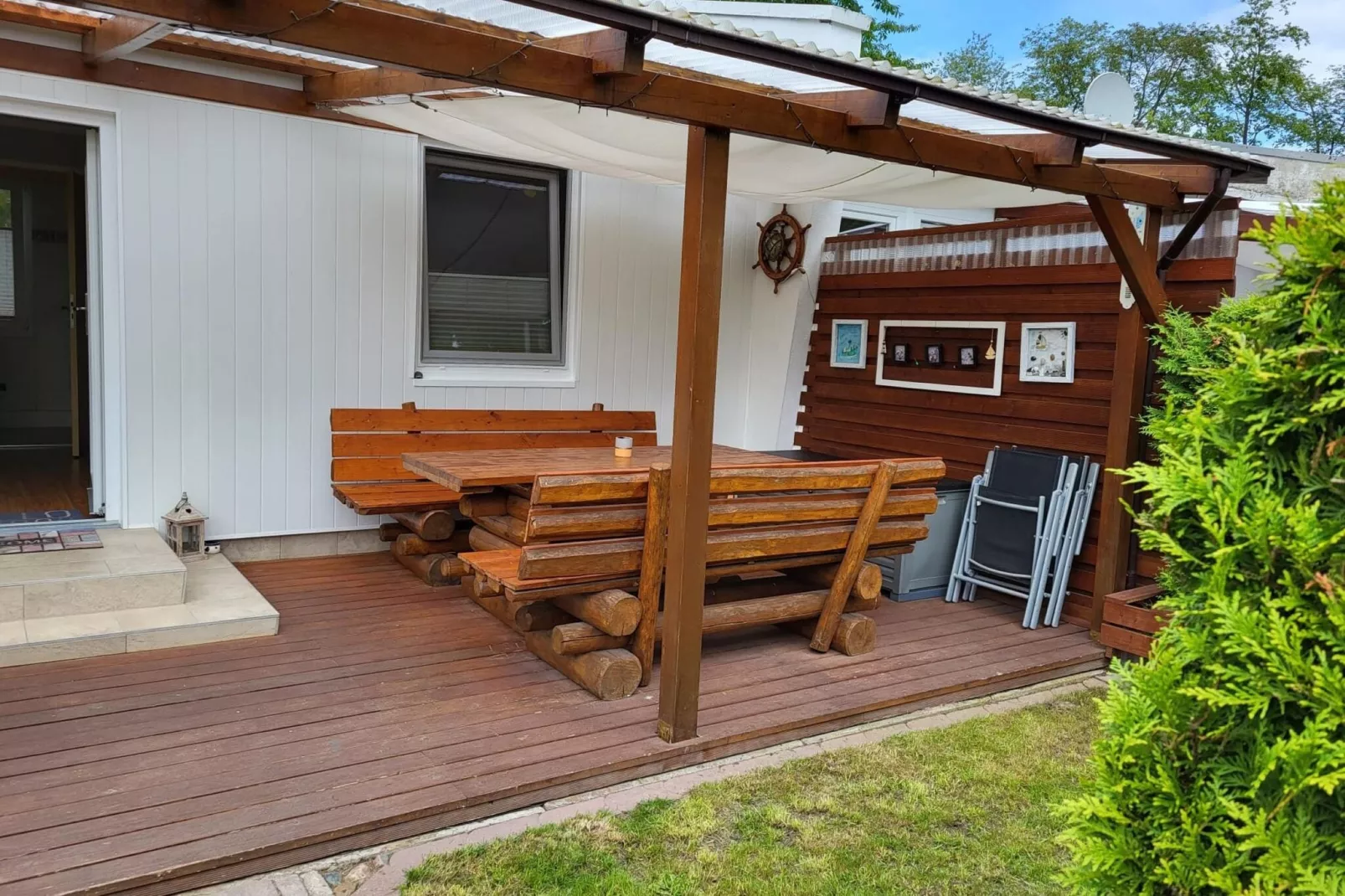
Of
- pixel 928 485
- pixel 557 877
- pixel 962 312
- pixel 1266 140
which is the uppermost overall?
pixel 1266 140

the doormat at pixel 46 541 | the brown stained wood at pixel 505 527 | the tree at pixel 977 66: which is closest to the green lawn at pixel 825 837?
the brown stained wood at pixel 505 527

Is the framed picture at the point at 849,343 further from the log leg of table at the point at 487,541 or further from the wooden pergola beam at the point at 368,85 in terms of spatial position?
the wooden pergola beam at the point at 368,85

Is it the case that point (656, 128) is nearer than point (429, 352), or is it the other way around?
point (656, 128)

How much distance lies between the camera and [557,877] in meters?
A: 2.82

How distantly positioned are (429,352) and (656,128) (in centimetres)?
252

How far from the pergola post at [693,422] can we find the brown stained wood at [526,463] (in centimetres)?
42

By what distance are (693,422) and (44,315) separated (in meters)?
7.63

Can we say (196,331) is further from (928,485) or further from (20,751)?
(928,485)

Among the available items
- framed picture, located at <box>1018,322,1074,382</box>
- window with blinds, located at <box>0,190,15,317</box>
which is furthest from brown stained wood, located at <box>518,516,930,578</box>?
window with blinds, located at <box>0,190,15,317</box>

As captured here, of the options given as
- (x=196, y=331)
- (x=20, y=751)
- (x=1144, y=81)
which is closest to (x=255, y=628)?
(x=20, y=751)

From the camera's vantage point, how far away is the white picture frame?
19.1ft

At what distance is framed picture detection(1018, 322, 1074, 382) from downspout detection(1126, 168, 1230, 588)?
428mm

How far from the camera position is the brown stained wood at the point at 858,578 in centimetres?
465

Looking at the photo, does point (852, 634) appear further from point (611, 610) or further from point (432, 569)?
point (432, 569)
